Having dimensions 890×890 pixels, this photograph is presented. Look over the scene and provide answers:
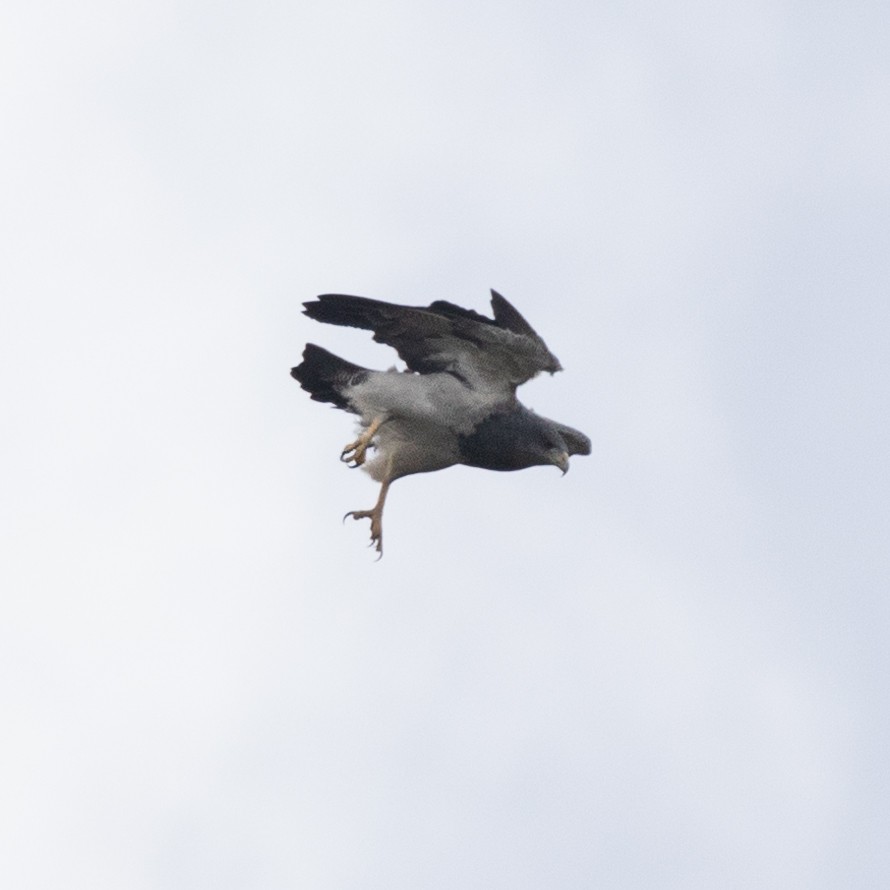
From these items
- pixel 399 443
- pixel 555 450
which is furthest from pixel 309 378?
pixel 555 450

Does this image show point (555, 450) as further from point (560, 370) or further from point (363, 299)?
point (363, 299)

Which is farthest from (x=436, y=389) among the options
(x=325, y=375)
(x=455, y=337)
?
(x=325, y=375)

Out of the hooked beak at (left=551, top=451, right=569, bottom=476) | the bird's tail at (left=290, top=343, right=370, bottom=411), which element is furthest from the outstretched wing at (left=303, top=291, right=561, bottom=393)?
the hooked beak at (left=551, top=451, right=569, bottom=476)

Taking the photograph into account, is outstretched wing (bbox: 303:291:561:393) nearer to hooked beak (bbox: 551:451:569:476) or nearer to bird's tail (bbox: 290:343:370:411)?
bird's tail (bbox: 290:343:370:411)

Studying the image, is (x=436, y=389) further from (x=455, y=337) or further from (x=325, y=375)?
(x=325, y=375)

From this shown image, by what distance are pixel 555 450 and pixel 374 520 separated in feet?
5.37

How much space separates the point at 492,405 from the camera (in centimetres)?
1791

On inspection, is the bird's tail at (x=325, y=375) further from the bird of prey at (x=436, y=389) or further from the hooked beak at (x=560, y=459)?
the hooked beak at (x=560, y=459)

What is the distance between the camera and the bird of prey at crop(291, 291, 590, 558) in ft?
57.4

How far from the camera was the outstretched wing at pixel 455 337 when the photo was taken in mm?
17406

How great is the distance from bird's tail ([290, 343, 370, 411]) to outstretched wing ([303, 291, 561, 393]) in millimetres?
527

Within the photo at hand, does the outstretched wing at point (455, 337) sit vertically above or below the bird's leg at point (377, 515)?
above

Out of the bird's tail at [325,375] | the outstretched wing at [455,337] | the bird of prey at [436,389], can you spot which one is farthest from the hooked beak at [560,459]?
the bird's tail at [325,375]

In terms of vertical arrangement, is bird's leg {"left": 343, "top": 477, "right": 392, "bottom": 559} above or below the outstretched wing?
below
